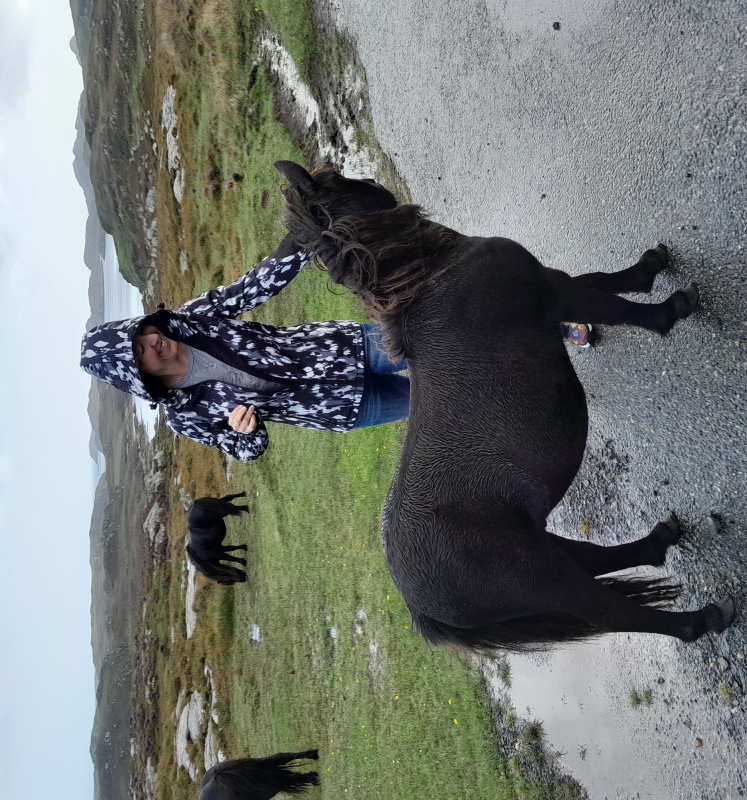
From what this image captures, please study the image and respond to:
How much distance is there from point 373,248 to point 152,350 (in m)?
1.02

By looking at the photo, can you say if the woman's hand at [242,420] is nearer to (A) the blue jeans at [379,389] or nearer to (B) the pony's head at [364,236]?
(A) the blue jeans at [379,389]

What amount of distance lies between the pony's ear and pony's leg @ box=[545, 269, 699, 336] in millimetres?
932

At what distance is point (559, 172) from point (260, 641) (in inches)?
214

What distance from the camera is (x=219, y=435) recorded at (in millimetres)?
2617

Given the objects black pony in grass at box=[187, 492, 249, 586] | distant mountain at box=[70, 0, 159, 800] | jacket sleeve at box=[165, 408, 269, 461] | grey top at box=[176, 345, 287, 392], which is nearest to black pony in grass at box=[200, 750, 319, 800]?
black pony in grass at box=[187, 492, 249, 586]

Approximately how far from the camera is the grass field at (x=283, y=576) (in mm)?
4219

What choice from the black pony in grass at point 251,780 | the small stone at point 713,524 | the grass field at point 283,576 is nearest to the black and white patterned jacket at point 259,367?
the small stone at point 713,524

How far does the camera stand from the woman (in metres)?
2.40

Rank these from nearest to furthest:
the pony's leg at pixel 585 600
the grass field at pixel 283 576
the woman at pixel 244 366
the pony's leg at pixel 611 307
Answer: the pony's leg at pixel 585 600 < the pony's leg at pixel 611 307 < the woman at pixel 244 366 < the grass field at pixel 283 576

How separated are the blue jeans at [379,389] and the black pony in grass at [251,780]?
313 cm

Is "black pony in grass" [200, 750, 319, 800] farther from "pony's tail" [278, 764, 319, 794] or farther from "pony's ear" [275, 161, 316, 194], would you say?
"pony's ear" [275, 161, 316, 194]

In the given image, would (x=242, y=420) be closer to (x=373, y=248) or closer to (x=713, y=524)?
(x=373, y=248)

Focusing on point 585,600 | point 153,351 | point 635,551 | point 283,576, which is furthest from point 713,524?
point 283,576

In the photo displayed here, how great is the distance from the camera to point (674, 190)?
2.70 meters
